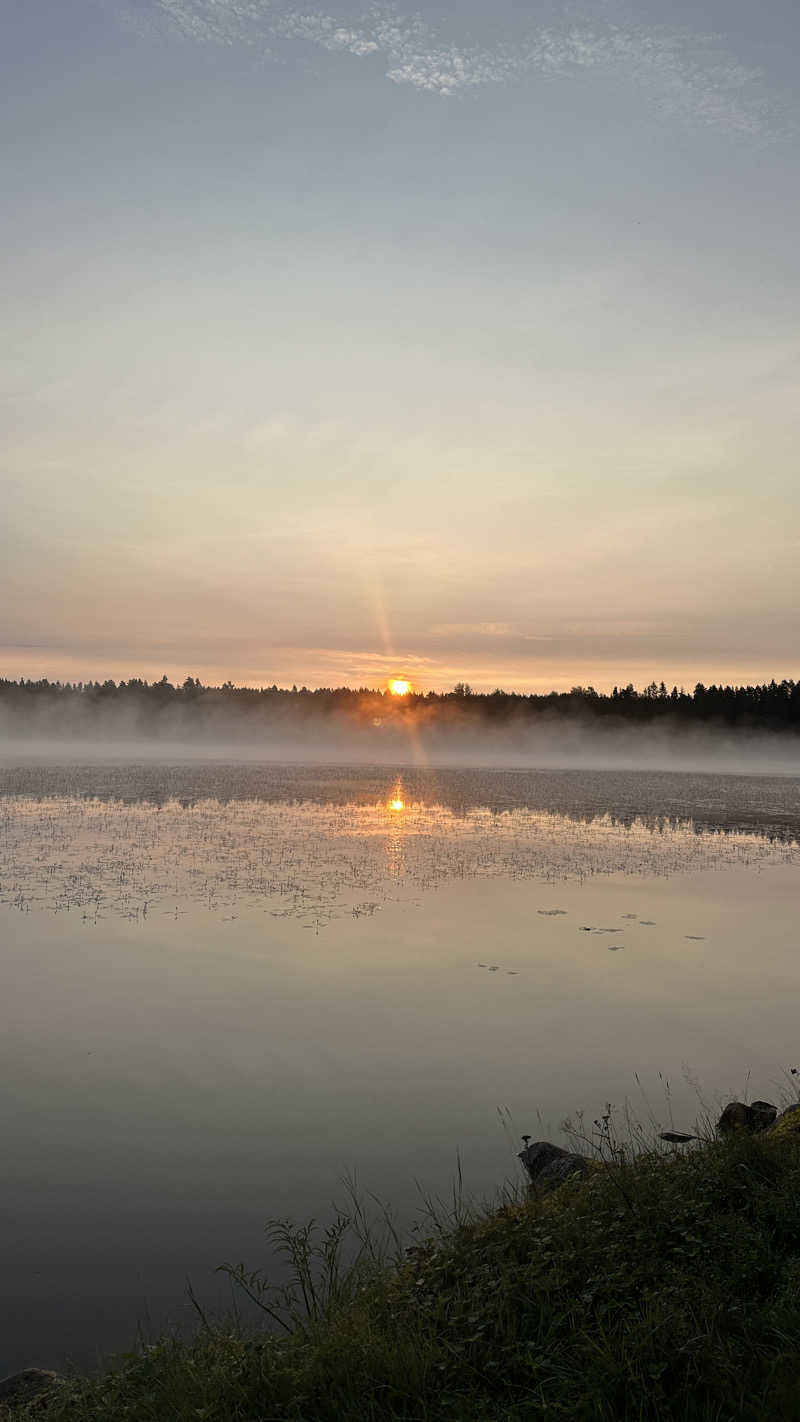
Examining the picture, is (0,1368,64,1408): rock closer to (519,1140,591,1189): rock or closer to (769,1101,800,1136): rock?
(519,1140,591,1189): rock

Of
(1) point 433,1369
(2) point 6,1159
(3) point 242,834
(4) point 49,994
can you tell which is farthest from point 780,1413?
(3) point 242,834

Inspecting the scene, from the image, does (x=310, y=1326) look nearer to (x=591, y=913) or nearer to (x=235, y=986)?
(x=235, y=986)

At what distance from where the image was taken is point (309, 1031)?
1444cm

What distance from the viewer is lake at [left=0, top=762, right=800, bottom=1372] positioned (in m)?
9.09

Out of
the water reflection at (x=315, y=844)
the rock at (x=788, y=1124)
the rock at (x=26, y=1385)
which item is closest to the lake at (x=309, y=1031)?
the water reflection at (x=315, y=844)

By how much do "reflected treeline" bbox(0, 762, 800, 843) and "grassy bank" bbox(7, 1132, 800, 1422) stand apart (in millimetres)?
36405

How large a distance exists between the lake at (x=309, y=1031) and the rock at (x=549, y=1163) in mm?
320

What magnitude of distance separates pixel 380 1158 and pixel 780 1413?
586 cm

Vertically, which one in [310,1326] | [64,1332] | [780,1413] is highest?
[780,1413]

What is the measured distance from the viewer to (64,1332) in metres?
7.53

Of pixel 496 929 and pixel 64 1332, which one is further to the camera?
pixel 496 929

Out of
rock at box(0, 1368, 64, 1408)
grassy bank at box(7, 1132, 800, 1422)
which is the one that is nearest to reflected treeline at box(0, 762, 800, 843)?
grassy bank at box(7, 1132, 800, 1422)

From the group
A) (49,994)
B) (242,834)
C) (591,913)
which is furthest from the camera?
(242,834)

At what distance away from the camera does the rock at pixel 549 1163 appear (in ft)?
31.4
